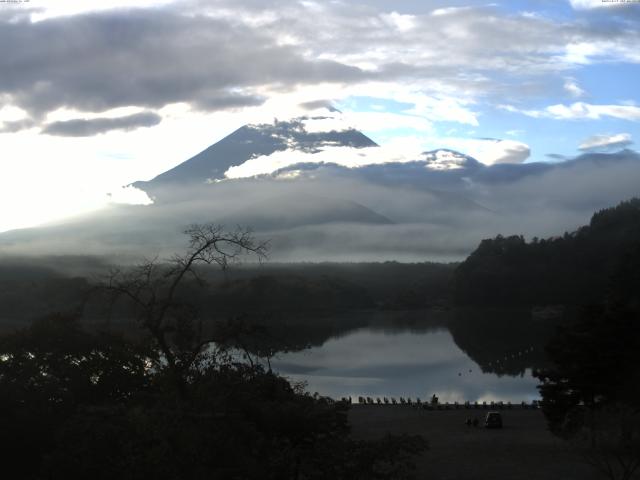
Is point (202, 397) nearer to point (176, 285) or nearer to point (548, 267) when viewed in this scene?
point (176, 285)

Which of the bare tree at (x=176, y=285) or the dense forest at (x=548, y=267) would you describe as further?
the dense forest at (x=548, y=267)

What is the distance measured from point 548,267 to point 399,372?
50353 mm

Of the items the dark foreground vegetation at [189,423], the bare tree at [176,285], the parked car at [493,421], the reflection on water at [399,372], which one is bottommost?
the reflection on water at [399,372]

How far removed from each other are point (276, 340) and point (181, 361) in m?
1.04

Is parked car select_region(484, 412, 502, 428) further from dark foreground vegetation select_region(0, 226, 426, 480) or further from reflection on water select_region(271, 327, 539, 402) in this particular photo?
dark foreground vegetation select_region(0, 226, 426, 480)

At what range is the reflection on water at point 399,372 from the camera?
30719 mm

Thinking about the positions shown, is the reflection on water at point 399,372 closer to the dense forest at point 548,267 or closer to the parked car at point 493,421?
the parked car at point 493,421

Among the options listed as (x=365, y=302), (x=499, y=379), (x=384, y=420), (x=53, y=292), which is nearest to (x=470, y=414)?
(x=384, y=420)

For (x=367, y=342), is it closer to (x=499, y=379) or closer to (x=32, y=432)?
(x=499, y=379)

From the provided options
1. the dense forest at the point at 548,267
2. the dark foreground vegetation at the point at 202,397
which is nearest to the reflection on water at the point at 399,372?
the dark foreground vegetation at the point at 202,397

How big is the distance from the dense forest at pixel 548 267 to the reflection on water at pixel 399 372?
29.5 m

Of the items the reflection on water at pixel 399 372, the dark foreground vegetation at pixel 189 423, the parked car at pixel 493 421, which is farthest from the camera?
the reflection on water at pixel 399 372

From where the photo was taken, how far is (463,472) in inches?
579

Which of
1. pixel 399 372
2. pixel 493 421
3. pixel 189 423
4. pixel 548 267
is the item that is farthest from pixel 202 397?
pixel 548 267
